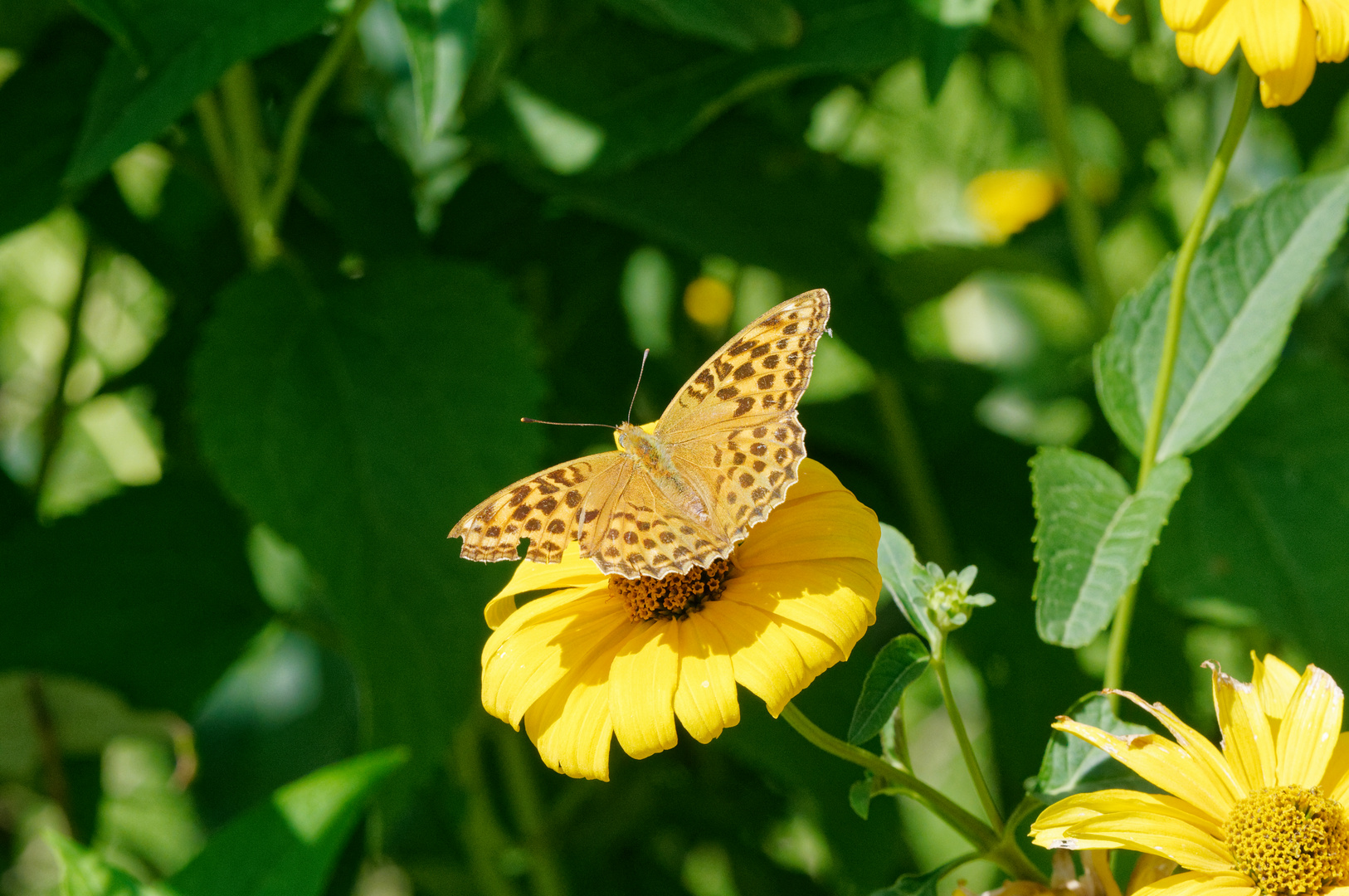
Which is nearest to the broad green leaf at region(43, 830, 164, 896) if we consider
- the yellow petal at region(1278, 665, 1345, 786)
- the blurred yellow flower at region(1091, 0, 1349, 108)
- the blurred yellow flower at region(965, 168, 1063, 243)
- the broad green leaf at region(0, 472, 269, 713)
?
the broad green leaf at region(0, 472, 269, 713)

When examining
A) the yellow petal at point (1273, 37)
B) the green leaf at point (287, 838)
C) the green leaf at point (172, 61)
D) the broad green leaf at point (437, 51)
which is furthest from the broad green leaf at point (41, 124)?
the yellow petal at point (1273, 37)

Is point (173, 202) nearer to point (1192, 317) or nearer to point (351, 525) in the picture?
point (351, 525)

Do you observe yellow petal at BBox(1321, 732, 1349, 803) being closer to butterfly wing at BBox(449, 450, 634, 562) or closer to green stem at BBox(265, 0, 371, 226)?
butterfly wing at BBox(449, 450, 634, 562)

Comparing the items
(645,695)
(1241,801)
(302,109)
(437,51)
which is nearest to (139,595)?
(302,109)

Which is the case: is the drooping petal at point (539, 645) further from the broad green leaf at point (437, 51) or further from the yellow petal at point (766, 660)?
the broad green leaf at point (437, 51)

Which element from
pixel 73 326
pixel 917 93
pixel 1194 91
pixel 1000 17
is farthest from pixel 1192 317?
pixel 917 93
